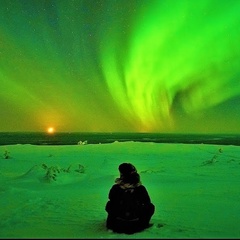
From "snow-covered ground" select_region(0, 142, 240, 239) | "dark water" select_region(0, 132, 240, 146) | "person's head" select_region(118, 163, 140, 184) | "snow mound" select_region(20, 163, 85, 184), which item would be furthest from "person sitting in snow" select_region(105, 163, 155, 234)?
"dark water" select_region(0, 132, 240, 146)

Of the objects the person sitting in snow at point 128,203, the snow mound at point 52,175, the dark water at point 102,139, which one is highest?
the dark water at point 102,139

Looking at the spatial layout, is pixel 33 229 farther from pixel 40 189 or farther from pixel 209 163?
pixel 209 163

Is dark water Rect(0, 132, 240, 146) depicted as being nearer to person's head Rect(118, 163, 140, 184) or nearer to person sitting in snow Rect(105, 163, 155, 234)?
person sitting in snow Rect(105, 163, 155, 234)

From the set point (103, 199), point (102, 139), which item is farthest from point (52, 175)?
point (102, 139)

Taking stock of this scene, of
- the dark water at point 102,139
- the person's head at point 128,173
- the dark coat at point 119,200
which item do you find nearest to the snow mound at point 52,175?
the dark coat at point 119,200

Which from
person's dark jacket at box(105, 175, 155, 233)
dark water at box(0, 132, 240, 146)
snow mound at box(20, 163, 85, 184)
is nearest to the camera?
person's dark jacket at box(105, 175, 155, 233)

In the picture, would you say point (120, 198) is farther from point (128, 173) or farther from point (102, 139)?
point (102, 139)

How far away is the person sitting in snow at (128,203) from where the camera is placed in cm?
565

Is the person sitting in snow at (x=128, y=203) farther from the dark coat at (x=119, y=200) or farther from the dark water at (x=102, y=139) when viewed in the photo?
the dark water at (x=102, y=139)

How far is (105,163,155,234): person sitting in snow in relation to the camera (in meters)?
5.65

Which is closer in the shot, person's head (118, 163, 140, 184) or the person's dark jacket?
person's head (118, 163, 140, 184)

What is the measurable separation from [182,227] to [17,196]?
5.00 metres

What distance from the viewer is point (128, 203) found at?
18.9ft

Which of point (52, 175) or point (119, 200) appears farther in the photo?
point (52, 175)
